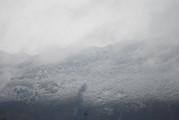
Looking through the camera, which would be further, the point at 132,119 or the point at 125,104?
the point at 125,104


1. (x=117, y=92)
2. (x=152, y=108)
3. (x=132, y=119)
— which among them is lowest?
(x=132, y=119)

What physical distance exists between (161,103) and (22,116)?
15698cm

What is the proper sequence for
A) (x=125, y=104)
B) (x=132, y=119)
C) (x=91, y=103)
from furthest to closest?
(x=91, y=103) < (x=125, y=104) < (x=132, y=119)

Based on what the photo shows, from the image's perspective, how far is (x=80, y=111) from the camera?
583ft

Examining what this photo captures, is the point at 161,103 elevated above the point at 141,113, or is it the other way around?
the point at 161,103

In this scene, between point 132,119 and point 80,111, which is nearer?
point 132,119

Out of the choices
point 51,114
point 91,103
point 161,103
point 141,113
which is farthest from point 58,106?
point 161,103

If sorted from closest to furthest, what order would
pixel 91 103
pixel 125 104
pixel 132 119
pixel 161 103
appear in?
1. pixel 132 119
2. pixel 161 103
3. pixel 125 104
4. pixel 91 103

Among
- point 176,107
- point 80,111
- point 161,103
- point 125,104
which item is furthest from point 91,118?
point 176,107

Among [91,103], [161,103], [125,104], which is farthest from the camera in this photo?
[91,103]

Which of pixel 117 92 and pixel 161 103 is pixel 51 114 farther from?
pixel 161 103

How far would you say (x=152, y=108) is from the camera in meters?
157

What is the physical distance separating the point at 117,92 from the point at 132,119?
1942 inches

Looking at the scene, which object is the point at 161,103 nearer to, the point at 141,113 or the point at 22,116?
the point at 141,113
